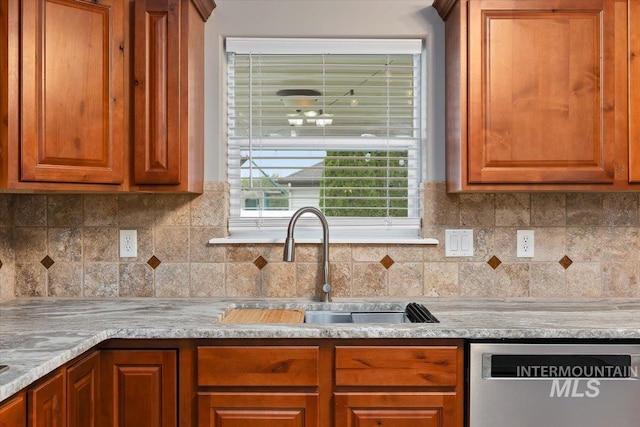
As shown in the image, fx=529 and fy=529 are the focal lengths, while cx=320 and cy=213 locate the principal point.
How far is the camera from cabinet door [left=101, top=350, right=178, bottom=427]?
1.69 m

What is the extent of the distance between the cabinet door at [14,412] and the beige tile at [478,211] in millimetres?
1749

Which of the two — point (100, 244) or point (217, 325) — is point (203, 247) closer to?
point (100, 244)

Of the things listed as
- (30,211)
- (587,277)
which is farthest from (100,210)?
(587,277)

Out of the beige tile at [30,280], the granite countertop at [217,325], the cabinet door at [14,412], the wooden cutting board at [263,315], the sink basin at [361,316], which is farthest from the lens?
the beige tile at [30,280]

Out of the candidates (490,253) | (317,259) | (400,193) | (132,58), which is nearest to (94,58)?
(132,58)

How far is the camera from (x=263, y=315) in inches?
80.0

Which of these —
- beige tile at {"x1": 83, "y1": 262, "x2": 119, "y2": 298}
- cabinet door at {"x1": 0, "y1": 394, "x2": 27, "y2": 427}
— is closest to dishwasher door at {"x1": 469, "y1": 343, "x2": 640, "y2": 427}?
cabinet door at {"x1": 0, "y1": 394, "x2": 27, "y2": 427}

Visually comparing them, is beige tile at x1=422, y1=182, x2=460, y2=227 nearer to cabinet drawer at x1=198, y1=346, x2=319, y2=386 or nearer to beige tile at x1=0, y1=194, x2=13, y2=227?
cabinet drawer at x1=198, y1=346, x2=319, y2=386

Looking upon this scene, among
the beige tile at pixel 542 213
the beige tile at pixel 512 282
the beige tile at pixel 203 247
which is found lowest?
the beige tile at pixel 512 282

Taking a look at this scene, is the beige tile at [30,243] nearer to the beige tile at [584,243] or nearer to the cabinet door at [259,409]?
the cabinet door at [259,409]

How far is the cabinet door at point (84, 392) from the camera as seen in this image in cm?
151

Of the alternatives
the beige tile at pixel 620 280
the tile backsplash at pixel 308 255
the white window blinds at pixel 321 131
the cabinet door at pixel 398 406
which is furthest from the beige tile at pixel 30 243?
the beige tile at pixel 620 280

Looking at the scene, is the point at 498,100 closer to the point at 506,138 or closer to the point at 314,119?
the point at 506,138

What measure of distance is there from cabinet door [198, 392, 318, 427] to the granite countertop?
20cm
